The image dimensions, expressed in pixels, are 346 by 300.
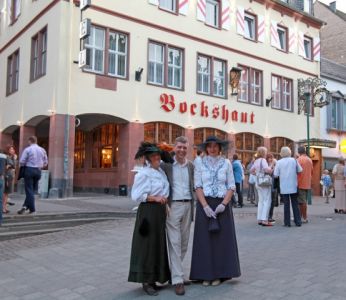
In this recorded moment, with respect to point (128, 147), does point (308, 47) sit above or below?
above

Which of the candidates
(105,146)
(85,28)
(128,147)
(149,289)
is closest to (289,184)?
(149,289)

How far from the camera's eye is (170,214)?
545 centimetres

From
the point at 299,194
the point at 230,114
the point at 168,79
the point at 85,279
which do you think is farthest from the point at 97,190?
the point at 85,279

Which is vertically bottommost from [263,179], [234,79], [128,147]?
[263,179]

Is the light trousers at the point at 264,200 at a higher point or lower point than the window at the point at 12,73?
lower

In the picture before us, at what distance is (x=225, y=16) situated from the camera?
73.6 feet

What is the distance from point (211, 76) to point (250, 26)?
15.3 feet

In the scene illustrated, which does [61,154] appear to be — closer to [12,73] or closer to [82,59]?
[82,59]

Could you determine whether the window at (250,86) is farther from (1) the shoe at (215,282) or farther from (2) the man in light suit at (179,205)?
(1) the shoe at (215,282)

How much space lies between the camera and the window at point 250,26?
78.4ft

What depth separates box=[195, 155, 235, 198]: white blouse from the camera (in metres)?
5.62

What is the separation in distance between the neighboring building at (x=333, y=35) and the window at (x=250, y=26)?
15.5m

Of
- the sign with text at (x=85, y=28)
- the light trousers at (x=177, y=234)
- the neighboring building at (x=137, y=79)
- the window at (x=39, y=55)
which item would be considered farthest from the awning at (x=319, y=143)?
the light trousers at (x=177, y=234)

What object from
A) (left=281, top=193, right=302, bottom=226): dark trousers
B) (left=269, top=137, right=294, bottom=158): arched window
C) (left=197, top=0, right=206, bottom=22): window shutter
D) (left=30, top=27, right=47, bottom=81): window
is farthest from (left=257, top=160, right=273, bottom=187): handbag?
(left=269, top=137, right=294, bottom=158): arched window
